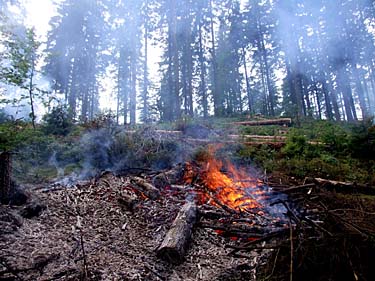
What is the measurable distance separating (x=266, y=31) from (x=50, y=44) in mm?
23501

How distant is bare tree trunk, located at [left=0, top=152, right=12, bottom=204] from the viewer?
4.28 m

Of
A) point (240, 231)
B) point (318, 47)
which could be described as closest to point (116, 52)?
point (318, 47)

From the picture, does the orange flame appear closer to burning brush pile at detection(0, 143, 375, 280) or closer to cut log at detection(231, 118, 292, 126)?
burning brush pile at detection(0, 143, 375, 280)

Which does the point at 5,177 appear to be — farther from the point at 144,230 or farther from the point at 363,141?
the point at 363,141

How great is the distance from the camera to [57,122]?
12.0 meters

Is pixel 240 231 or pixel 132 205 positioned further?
pixel 132 205

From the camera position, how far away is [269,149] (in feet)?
32.9

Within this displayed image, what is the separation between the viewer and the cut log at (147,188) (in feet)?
18.3

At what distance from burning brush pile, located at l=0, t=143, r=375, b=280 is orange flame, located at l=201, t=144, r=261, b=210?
25 millimetres

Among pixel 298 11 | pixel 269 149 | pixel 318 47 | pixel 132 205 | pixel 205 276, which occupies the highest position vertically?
pixel 298 11

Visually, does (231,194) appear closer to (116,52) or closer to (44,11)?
(116,52)

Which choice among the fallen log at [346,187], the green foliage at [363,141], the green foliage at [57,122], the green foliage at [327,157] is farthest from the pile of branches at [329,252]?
the green foliage at [57,122]

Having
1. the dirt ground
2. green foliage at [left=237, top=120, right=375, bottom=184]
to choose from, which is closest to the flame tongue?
the dirt ground

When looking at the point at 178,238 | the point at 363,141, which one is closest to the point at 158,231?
the point at 178,238
